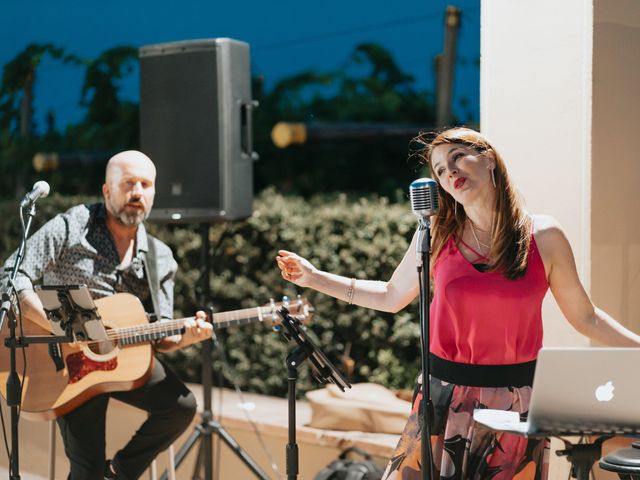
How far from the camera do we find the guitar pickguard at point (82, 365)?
13.1ft

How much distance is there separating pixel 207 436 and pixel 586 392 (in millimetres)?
2726

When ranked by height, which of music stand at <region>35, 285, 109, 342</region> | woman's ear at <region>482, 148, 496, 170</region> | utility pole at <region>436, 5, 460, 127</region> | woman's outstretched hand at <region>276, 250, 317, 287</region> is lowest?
music stand at <region>35, 285, 109, 342</region>

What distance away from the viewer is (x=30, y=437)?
582 cm

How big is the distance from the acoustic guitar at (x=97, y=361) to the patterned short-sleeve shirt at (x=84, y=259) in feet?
0.40

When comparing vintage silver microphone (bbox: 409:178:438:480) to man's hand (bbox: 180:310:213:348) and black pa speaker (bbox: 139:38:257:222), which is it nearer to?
man's hand (bbox: 180:310:213:348)

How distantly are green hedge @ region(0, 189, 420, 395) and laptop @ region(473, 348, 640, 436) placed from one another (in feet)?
10.3

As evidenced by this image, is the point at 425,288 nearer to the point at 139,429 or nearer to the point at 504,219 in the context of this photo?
the point at 504,219

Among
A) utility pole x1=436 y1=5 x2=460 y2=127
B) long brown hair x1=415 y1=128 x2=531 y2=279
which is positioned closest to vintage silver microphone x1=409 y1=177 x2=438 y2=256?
long brown hair x1=415 y1=128 x2=531 y2=279

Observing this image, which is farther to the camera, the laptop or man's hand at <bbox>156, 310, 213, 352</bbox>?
man's hand at <bbox>156, 310, 213, 352</bbox>

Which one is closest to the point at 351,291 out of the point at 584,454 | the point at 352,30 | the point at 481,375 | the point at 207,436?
the point at 481,375

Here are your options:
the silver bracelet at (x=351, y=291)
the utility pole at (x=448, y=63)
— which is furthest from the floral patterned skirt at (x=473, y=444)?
the utility pole at (x=448, y=63)

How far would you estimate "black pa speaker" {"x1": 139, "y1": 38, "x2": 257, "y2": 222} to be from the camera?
4.73 meters

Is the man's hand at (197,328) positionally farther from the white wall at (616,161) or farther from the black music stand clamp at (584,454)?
the black music stand clamp at (584,454)

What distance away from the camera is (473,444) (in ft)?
9.00
